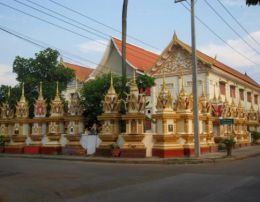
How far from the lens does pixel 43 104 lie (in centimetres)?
2714

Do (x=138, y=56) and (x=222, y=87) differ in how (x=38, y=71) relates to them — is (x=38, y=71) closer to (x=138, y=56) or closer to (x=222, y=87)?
(x=138, y=56)

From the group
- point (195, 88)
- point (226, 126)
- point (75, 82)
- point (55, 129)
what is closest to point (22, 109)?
point (55, 129)

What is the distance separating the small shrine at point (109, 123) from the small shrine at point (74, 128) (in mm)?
2300

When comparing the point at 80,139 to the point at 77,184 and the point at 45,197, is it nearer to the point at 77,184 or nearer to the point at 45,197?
the point at 77,184

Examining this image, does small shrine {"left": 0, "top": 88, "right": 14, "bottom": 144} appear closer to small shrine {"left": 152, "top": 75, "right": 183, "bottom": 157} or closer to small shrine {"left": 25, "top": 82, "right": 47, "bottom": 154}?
small shrine {"left": 25, "top": 82, "right": 47, "bottom": 154}

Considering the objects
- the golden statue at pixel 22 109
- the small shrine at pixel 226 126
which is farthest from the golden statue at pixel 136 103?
the golden statue at pixel 22 109

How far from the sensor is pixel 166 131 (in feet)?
68.1

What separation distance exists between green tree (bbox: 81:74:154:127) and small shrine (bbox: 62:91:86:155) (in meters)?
0.89

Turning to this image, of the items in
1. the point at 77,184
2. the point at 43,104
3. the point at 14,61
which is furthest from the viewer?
the point at 14,61

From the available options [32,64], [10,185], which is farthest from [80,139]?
[10,185]

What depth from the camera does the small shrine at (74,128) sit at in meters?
24.3

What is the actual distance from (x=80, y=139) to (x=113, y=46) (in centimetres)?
1652

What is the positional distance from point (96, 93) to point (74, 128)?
2.98 metres

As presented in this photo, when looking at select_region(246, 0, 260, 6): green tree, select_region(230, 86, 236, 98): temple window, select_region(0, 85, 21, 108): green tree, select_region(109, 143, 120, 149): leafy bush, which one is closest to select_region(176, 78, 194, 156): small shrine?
select_region(109, 143, 120, 149): leafy bush
